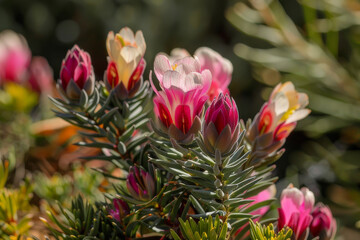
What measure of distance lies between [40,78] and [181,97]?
1.46ft

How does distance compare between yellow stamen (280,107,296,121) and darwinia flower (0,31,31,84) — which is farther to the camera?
darwinia flower (0,31,31,84)

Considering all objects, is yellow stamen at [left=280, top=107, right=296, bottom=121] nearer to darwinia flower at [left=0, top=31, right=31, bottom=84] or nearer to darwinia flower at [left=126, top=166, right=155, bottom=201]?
darwinia flower at [left=126, top=166, right=155, bottom=201]

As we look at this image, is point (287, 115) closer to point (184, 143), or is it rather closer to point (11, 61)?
point (184, 143)

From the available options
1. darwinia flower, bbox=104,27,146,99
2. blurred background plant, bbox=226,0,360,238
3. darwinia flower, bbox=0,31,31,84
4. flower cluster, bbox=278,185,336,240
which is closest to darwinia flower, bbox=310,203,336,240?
flower cluster, bbox=278,185,336,240

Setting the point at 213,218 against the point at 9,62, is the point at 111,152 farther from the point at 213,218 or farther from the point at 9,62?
the point at 9,62

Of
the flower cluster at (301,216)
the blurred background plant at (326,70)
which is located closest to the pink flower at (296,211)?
the flower cluster at (301,216)

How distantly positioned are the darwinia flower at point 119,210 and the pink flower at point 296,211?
0.08 meters

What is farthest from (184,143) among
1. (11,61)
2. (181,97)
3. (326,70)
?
(326,70)

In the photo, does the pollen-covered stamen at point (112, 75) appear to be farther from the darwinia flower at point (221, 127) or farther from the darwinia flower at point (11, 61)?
the darwinia flower at point (11, 61)

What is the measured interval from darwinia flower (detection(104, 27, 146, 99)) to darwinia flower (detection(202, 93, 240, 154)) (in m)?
0.07

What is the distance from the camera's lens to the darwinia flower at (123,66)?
0.79 feet

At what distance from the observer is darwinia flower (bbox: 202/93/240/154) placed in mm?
191

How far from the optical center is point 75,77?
237 millimetres

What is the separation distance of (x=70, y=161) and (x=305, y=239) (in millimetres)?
284
